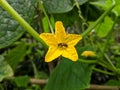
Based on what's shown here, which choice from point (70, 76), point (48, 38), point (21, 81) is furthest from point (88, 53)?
point (21, 81)

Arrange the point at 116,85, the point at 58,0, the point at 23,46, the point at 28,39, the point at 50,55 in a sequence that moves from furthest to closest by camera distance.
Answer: the point at 28,39
the point at 23,46
the point at 116,85
the point at 58,0
the point at 50,55

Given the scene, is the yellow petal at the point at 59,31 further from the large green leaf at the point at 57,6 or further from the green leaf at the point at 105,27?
the green leaf at the point at 105,27

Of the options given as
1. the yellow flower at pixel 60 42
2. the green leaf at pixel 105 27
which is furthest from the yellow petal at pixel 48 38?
the green leaf at pixel 105 27

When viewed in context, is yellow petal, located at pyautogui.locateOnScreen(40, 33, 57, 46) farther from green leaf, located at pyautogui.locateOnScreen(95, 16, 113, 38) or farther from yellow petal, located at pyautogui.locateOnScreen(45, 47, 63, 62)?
green leaf, located at pyautogui.locateOnScreen(95, 16, 113, 38)

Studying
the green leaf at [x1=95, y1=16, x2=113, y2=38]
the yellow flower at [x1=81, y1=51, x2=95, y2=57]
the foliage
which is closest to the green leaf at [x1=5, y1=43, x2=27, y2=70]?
the foliage

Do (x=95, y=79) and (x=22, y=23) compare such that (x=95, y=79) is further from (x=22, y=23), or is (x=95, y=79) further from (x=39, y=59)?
(x=22, y=23)

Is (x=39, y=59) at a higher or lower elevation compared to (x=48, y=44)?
lower

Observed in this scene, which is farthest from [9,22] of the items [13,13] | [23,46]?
[23,46]
